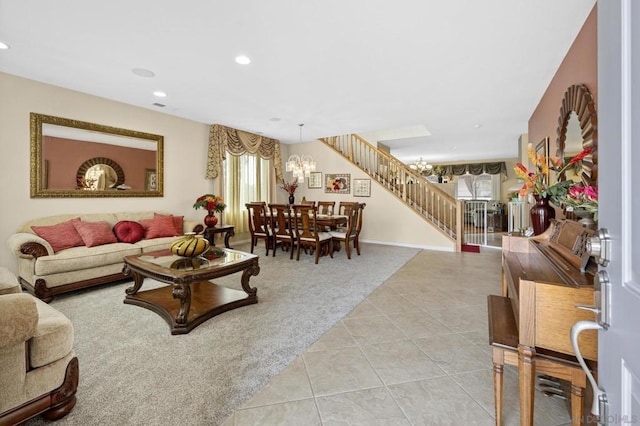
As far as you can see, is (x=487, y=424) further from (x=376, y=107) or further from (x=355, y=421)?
(x=376, y=107)

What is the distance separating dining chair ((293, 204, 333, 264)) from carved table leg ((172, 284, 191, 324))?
2.41m

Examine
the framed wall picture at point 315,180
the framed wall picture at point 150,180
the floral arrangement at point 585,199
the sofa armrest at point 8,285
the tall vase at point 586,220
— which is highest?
the framed wall picture at point 315,180

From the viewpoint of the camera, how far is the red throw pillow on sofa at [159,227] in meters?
4.11

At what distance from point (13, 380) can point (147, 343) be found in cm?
89

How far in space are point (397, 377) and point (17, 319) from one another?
189cm

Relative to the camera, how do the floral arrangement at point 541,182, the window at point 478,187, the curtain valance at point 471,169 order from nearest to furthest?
the floral arrangement at point 541,182, the curtain valance at point 471,169, the window at point 478,187

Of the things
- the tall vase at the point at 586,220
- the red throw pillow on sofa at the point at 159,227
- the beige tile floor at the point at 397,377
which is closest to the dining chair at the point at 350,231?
the beige tile floor at the point at 397,377

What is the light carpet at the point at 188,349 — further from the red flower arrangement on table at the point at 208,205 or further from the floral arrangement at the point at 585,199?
the floral arrangement at the point at 585,199

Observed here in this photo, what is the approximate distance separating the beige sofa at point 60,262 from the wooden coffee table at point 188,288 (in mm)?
683

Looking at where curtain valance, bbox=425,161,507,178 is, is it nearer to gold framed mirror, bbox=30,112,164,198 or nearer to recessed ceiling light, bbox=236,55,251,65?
recessed ceiling light, bbox=236,55,251,65

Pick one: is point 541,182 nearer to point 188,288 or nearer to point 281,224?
point 188,288

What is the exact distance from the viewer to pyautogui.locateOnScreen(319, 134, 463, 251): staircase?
19.6ft

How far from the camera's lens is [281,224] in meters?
4.90

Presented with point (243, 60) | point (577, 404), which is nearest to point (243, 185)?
point (243, 60)
